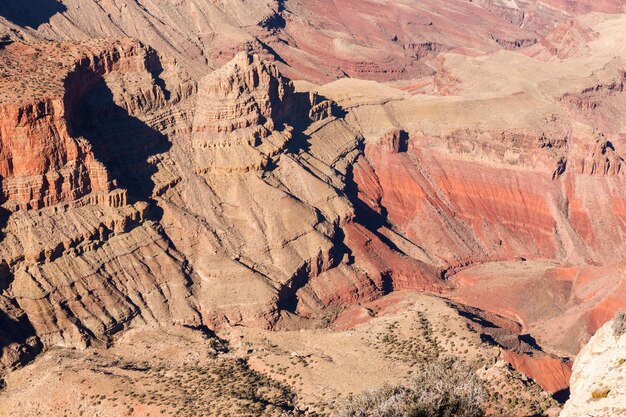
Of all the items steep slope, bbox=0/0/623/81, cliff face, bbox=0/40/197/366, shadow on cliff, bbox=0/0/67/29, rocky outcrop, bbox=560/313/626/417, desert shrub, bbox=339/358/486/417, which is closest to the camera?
rocky outcrop, bbox=560/313/626/417

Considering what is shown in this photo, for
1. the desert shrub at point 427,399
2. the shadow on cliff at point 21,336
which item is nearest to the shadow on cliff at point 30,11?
the shadow on cliff at point 21,336

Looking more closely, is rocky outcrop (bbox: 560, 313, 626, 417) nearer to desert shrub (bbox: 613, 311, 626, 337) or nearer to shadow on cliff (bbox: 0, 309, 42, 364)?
desert shrub (bbox: 613, 311, 626, 337)

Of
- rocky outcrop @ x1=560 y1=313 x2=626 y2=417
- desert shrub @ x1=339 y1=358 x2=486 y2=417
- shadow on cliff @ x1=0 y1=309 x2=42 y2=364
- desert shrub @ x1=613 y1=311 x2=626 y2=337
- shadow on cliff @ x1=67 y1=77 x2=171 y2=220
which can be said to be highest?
shadow on cliff @ x1=67 y1=77 x2=171 y2=220

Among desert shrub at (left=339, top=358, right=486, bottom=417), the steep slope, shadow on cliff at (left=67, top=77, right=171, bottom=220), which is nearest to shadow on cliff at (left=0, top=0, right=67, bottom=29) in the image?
the steep slope

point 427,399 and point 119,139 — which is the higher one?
point 119,139

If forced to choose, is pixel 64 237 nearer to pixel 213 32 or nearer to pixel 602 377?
pixel 602 377

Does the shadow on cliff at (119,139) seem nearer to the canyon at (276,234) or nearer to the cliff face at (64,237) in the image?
the canyon at (276,234)

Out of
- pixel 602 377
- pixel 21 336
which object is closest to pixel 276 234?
pixel 21 336
